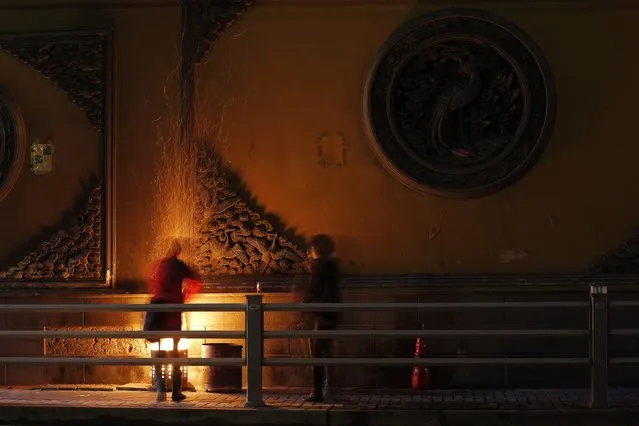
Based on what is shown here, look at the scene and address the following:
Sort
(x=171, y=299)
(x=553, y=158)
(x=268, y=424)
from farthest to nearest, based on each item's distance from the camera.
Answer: (x=553, y=158) < (x=171, y=299) < (x=268, y=424)

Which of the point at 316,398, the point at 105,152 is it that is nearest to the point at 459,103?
the point at 316,398

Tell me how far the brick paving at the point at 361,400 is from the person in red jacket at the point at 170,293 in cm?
28

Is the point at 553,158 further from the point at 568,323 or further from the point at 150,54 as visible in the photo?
the point at 150,54

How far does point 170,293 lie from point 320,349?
161cm

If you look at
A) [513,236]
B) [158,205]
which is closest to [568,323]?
[513,236]

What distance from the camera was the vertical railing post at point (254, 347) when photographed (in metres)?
9.70

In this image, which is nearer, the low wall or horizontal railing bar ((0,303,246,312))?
horizontal railing bar ((0,303,246,312))

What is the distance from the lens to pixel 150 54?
12070 mm

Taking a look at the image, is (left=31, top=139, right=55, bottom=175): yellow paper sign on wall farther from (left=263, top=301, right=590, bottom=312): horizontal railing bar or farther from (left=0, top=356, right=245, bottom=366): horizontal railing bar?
(left=263, top=301, right=590, bottom=312): horizontal railing bar

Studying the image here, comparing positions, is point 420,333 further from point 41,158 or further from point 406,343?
point 41,158

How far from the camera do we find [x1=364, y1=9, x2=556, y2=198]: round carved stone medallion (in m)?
11.6

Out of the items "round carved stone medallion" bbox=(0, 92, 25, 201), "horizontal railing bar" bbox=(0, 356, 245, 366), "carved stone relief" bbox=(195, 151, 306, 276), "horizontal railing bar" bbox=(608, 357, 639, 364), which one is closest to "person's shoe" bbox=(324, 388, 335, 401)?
"horizontal railing bar" bbox=(0, 356, 245, 366)

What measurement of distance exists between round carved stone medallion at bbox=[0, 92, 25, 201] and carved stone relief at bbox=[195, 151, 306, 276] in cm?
210

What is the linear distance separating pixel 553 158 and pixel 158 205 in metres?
4.37
